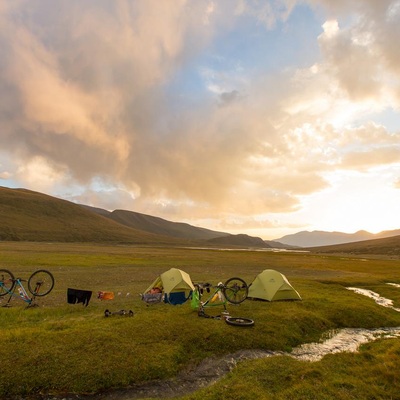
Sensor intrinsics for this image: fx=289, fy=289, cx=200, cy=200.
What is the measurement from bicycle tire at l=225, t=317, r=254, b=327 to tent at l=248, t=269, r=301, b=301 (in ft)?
21.2

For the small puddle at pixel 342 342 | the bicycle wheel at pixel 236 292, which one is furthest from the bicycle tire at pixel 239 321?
the bicycle wheel at pixel 236 292

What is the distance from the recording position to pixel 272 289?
24594 mm

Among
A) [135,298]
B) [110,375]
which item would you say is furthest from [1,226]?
[110,375]

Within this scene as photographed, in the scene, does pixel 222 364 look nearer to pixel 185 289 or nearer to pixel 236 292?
pixel 236 292

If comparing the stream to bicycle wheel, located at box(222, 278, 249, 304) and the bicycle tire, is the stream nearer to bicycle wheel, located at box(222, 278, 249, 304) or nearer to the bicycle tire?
the bicycle tire

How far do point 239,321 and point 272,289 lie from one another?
287 inches

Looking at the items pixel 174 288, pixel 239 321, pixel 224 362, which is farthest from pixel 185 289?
pixel 224 362

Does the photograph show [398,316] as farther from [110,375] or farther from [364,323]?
[110,375]

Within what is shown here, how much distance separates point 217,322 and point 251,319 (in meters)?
2.45

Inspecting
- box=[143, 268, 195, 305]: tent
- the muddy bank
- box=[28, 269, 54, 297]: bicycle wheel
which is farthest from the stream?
box=[28, 269, 54, 297]: bicycle wheel

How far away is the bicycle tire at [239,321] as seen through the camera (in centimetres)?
1759

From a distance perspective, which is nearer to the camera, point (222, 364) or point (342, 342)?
point (222, 364)

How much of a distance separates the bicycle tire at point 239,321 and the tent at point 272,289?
254 inches

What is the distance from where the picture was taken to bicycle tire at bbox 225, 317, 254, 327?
17.6m
